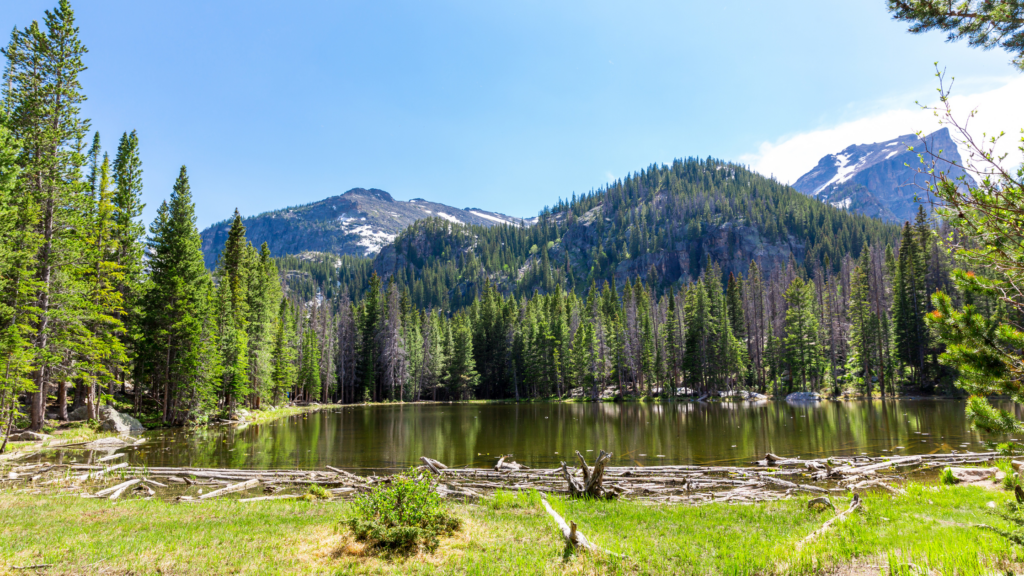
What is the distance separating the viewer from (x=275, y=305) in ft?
193

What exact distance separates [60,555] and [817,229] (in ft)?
645

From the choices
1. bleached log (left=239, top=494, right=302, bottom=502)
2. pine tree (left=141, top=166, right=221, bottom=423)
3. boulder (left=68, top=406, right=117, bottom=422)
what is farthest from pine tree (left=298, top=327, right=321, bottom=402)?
bleached log (left=239, top=494, right=302, bottom=502)

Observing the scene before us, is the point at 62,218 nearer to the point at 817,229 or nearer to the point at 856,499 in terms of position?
the point at 856,499

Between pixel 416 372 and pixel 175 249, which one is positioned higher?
pixel 175 249

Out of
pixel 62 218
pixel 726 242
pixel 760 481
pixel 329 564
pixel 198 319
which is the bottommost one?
pixel 760 481

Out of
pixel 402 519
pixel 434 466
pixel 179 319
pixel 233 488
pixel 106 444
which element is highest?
pixel 179 319

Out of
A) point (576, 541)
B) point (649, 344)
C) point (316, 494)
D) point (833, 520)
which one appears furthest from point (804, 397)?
point (576, 541)

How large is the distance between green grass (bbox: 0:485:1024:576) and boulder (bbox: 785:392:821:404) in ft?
183

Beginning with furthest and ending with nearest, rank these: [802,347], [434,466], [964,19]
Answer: [802,347] < [434,466] < [964,19]

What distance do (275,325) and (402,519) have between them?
5483 cm

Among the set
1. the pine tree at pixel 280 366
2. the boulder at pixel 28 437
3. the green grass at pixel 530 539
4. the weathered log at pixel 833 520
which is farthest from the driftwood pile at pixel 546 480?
the pine tree at pixel 280 366

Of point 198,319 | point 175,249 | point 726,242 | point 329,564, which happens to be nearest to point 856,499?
point 329,564

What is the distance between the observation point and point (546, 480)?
16375mm

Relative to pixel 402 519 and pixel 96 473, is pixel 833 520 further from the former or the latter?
pixel 96 473
